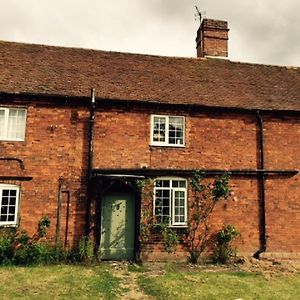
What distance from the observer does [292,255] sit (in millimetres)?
13328

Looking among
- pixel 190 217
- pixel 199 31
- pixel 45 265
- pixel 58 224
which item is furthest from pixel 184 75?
pixel 45 265

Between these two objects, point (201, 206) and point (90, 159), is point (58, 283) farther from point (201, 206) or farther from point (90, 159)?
point (201, 206)

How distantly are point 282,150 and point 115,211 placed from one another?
22.7 feet

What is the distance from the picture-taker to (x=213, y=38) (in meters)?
19.3

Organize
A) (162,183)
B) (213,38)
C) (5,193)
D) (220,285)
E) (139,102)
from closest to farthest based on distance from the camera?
(220,285)
(5,193)
(162,183)
(139,102)
(213,38)

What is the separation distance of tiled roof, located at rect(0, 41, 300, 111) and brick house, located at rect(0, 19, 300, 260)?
0.09 m

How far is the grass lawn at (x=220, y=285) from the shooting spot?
849 cm

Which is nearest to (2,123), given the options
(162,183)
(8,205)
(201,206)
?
(8,205)

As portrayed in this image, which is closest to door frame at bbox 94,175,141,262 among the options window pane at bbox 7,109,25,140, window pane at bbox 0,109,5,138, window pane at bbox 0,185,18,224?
window pane at bbox 0,185,18,224

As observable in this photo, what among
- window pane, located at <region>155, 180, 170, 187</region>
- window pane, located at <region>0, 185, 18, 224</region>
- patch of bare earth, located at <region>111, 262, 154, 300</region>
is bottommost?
patch of bare earth, located at <region>111, 262, 154, 300</region>

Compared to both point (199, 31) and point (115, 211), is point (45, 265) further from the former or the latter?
point (199, 31)

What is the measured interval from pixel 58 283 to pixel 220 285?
4.17m

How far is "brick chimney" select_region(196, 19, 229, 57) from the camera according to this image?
19.0 metres

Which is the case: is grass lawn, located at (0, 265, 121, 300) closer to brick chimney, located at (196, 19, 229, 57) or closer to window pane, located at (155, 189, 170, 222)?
window pane, located at (155, 189, 170, 222)
